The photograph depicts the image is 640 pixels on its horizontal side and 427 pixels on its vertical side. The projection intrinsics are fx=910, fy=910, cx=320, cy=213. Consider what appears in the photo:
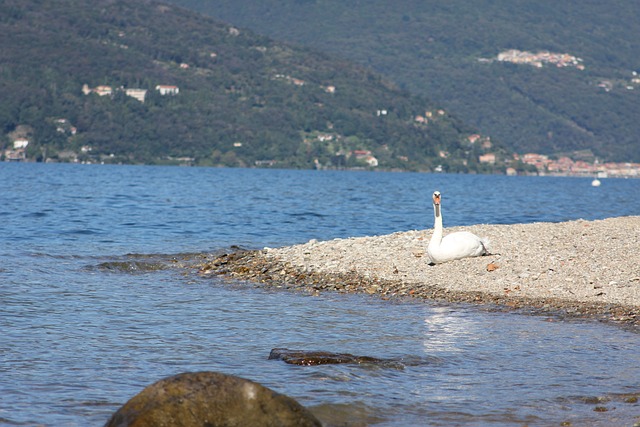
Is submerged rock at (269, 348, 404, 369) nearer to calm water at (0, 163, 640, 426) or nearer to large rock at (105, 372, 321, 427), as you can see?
calm water at (0, 163, 640, 426)

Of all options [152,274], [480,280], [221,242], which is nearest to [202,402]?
[480,280]

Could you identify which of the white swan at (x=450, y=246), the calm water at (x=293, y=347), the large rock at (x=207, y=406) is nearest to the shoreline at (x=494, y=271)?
the white swan at (x=450, y=246)

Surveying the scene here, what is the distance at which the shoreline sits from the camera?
17.4m

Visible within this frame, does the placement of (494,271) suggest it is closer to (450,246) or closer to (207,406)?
(450,246)

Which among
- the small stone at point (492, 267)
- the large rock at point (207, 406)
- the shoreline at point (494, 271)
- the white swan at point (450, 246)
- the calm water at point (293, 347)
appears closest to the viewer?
the large rock at point (207, 406)

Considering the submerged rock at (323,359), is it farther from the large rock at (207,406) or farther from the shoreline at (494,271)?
the shoreline at (494,271)

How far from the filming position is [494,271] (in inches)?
779

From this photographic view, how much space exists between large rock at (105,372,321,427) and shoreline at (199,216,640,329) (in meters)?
8.78

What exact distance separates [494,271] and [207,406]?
1268 cm

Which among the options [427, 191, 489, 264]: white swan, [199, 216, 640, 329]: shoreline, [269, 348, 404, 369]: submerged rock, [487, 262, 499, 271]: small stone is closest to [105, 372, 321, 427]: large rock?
[269, 348, 404, 369]: submerged rock

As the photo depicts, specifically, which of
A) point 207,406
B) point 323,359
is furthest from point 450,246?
point 207,406

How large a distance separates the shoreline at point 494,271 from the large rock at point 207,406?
8781mm

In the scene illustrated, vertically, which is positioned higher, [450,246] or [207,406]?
[450,246]

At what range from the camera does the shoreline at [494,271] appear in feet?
57.0
